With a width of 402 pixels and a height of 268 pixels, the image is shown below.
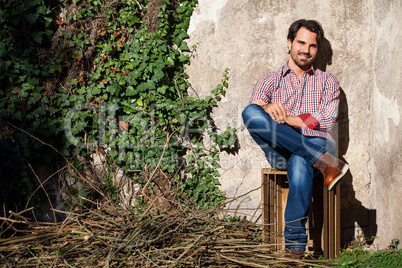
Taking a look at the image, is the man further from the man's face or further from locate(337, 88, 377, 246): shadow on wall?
locate(337, 88, 377, 246): shadow on wall

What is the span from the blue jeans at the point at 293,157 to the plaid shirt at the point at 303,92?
299 millimetres

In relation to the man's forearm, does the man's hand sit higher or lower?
higher

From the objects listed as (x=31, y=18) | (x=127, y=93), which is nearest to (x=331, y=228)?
(x=127, y=93)

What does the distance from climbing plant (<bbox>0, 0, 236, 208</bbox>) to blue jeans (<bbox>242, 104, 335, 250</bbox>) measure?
77 cm

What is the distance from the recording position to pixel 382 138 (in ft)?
12.1

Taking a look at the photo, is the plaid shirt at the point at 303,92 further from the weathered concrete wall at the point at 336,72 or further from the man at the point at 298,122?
the weathered concrete wall at the point at 336,72

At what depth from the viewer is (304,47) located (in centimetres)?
366

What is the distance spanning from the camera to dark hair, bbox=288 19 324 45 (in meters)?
3.68

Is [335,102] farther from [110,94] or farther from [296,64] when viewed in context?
[110,94]

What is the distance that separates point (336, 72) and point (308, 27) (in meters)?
0.61

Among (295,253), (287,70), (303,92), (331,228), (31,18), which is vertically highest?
(31,18)

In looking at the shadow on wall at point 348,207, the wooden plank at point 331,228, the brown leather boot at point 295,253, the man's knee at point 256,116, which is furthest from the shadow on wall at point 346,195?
the brown leather boot at point 295,253

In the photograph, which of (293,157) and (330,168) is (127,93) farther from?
(330,168)

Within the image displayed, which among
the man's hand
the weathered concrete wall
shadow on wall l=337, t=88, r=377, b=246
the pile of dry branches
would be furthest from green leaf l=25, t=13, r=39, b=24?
shadow on wall l=337, t=88, r=377, b=246
